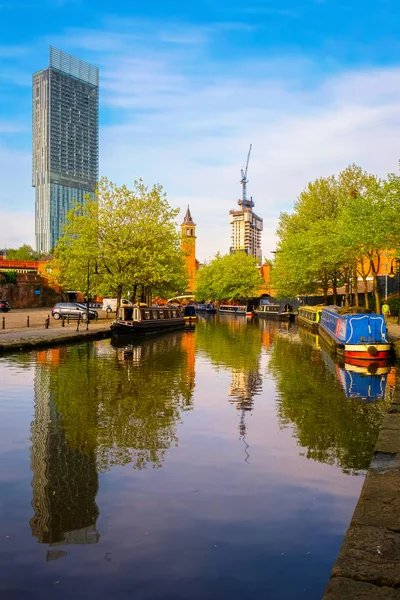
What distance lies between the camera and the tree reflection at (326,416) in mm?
11422

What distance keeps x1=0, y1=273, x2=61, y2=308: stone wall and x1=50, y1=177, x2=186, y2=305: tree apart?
119ft

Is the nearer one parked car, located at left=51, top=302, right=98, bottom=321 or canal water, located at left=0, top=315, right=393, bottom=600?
canal water, located at left=0, top=315, right=393, bottom=600

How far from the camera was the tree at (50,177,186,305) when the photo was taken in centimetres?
4897

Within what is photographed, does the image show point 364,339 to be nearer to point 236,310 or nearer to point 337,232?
point 337,232

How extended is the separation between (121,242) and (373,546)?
45079 millimetres

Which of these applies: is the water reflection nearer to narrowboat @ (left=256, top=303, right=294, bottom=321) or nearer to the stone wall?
narrowboat @ (left=256, top=303, right=294, bottom=321)

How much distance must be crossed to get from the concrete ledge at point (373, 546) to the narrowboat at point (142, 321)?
3394 centimetres

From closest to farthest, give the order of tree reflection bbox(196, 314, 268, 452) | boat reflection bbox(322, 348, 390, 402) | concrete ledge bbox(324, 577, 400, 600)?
concrete ledge bbox(324, 577, 400, 600) < tree reflection bbox(196, 314, 268, 452) < boat reflection bbox(322, 348, 390, 402)

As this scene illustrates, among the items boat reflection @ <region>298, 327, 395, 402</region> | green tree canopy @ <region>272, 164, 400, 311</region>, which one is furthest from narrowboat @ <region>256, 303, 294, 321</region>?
boat reflection @ <region>298, 327, 395, 402</region>

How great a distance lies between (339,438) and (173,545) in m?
6.40

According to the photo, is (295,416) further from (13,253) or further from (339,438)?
(13,253)

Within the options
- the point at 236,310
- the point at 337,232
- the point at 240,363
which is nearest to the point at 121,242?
the point at 337,232

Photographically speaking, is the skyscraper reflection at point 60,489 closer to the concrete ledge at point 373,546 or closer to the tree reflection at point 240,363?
the concrete ledge at point 373,546

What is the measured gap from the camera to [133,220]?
50.7 meters
